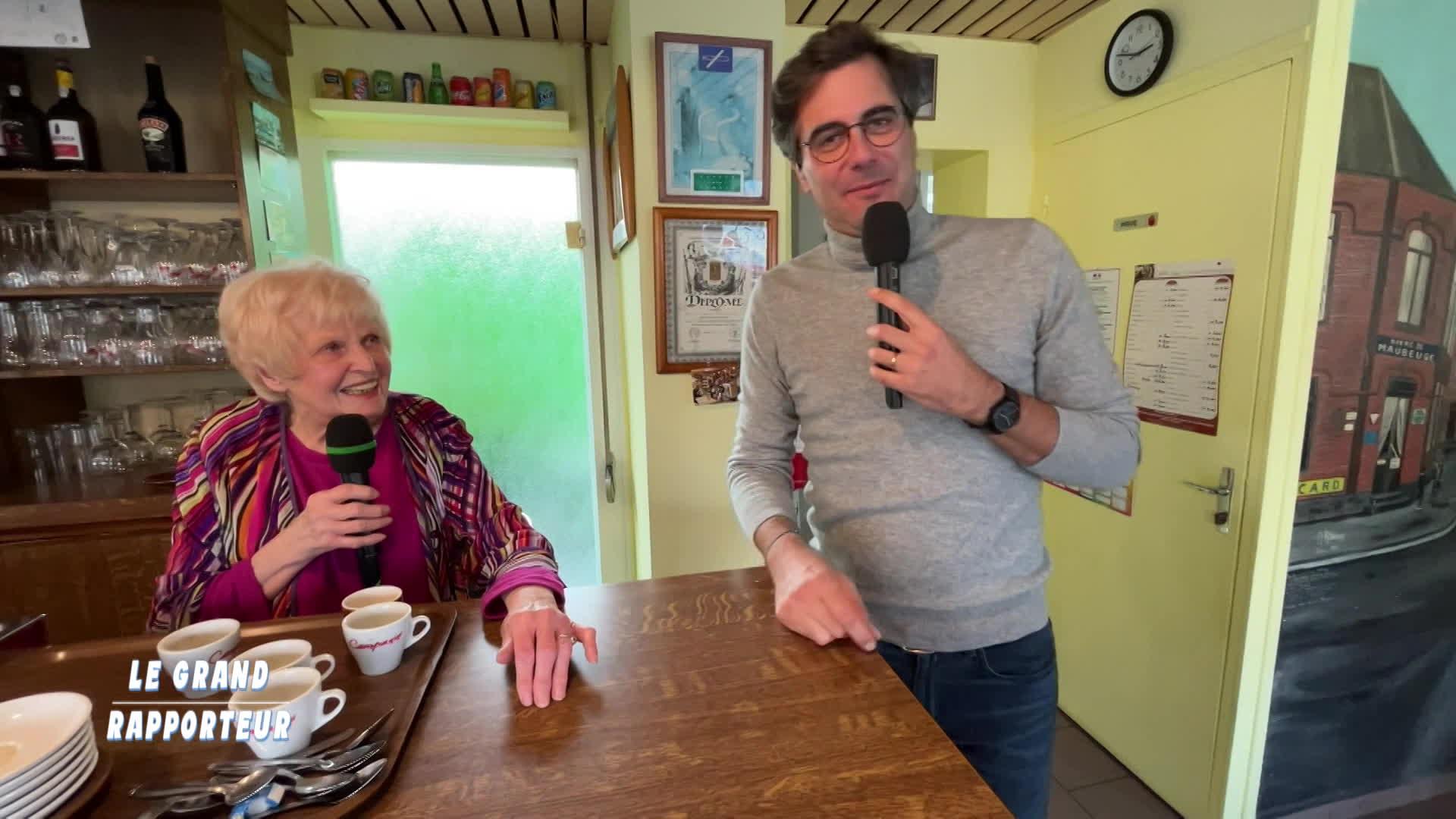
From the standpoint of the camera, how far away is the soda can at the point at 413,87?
7.97 ft

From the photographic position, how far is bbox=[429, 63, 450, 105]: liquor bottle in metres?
2.45

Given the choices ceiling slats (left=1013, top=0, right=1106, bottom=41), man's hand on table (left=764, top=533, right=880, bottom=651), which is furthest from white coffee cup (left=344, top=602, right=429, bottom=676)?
ceiling slats (left=1013, top=0, right=1106, bottom=41)

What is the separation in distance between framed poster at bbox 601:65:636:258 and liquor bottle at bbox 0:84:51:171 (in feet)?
5.41

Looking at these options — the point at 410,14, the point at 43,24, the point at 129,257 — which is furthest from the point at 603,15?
the point at 129,257

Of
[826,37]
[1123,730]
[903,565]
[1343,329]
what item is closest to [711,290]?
[826,37]

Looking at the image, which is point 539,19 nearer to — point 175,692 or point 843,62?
point 843,62

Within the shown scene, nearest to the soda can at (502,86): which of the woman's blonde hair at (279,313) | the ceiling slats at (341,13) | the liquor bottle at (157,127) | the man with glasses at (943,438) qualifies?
the ceiling slats at (341,13)

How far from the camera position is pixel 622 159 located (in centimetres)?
200

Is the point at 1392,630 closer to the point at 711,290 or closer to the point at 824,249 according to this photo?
the point at 824,249

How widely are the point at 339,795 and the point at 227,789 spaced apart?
0.09 metres

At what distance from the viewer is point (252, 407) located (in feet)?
4.04

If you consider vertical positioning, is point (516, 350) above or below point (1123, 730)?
above

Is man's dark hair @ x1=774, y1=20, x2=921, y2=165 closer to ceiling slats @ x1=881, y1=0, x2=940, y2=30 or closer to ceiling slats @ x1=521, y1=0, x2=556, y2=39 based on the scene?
ceiling slats @ x1=881, y1=0, x2=940, y2=30

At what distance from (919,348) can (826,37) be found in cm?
49
